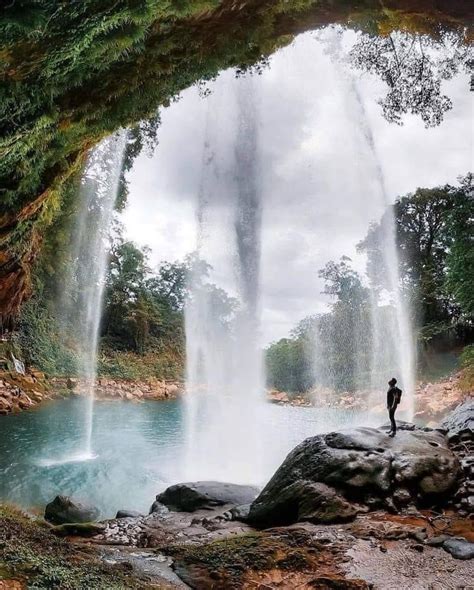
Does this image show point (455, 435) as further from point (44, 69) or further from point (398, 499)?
point (44, 69)

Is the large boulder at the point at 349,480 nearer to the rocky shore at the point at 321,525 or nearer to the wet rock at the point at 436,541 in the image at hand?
the rocky shore at the point at 321,525

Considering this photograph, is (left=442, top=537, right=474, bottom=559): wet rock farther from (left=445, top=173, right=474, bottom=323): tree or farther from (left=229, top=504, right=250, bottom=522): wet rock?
(left=445, top=173, right=474, bottom=323): tree

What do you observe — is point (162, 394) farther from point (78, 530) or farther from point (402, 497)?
point (402, 497)

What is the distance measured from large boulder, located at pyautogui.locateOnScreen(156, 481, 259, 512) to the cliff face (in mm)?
6568

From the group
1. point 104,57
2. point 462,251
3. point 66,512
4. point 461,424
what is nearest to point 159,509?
point 66,512

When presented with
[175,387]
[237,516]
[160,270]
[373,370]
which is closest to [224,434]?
[237,516]

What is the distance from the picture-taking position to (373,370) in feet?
77.2

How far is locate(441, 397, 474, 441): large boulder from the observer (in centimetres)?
833

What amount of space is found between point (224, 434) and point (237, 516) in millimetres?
7966

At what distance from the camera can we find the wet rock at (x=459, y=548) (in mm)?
4320

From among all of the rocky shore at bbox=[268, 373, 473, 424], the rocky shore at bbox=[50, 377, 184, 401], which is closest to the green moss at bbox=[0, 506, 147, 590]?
the rocky shore at bbox=[268, 373, 473, 424]

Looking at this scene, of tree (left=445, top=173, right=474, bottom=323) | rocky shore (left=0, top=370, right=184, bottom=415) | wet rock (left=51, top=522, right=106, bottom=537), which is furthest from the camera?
tree (left=445, top=173, right=474, bottom=323)

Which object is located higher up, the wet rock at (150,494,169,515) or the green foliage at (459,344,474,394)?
the green foliage at (459,344,474,394)

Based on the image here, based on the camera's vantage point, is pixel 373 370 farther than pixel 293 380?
No
